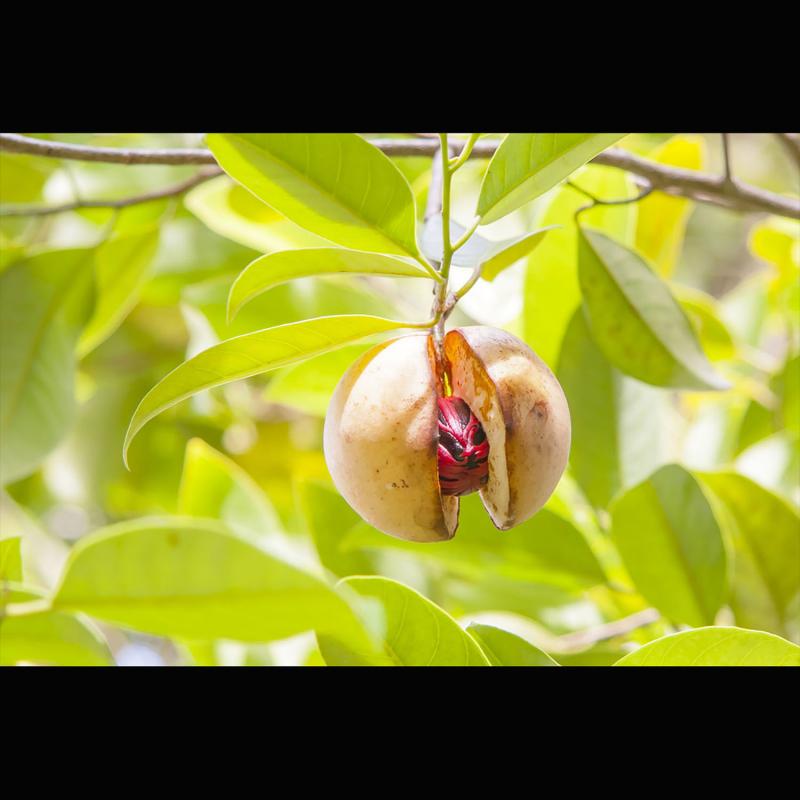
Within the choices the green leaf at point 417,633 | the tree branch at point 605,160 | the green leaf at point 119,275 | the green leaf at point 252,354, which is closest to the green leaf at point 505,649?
the green leaf at point 417,633

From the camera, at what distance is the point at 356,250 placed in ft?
1.73

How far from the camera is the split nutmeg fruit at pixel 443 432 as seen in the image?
478 mm

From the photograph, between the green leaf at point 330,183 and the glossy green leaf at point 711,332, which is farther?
the glossy green leaf at point 711,332

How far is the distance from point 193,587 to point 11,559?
0.80ft

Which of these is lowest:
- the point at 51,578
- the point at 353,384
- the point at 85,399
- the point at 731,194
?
the point at 51,578

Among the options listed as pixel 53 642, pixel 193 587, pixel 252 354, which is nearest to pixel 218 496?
pixel 53 642

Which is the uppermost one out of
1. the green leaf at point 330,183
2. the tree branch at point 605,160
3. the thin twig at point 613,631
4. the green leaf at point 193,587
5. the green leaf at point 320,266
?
the tree branch at point 605,160

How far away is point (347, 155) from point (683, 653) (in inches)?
12.6

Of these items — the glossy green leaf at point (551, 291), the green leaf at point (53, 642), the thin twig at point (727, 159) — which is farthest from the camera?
the glossy green leaf at point (551, 291)

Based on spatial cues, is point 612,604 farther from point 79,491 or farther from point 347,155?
point 79,491

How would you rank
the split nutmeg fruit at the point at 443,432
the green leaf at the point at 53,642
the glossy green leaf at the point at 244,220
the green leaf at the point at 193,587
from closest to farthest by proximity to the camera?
the green leaf at the point at 193,587
the split nutmeg fruit at the point at 443,432
the green leaf at the point at 53,642
the glossy green leaf at the point at 244,220

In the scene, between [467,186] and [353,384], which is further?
[467,186]

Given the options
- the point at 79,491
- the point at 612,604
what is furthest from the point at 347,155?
the point at 79,491

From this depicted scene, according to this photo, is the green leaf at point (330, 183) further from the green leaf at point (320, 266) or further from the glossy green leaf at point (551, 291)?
the glossy green leaf at point (551, 291)
